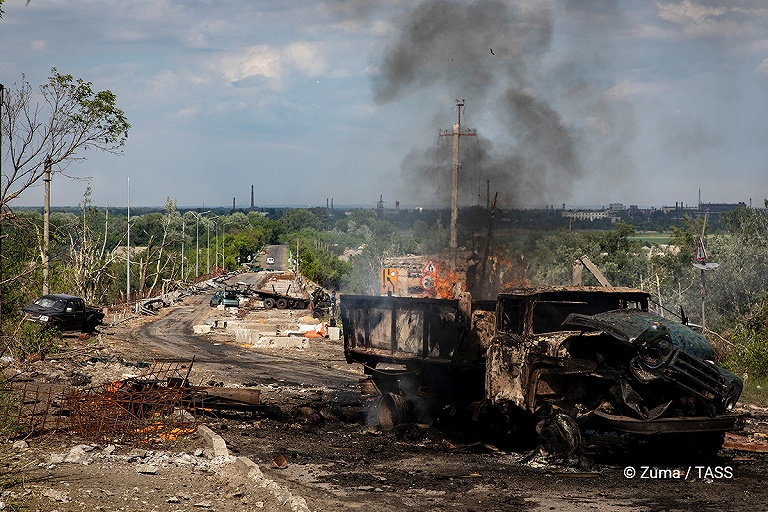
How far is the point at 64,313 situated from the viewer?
31.1 metres

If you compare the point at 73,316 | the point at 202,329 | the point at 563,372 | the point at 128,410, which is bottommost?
the point at 202,329

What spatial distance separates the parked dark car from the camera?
29234mm

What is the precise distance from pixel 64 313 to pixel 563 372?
24733 mm

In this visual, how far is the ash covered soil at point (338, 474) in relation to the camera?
9.30 meters

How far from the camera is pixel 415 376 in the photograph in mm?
14609

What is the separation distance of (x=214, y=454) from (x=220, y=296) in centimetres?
4788

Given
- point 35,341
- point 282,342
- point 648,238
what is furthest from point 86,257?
point 648,238

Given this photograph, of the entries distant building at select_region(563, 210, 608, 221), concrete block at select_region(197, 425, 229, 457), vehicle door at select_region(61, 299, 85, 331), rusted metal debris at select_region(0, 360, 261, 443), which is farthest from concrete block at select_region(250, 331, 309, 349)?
concrete block at select_region(197, 425, 229, 457)

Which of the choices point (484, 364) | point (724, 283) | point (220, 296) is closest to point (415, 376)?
point (484, 364)

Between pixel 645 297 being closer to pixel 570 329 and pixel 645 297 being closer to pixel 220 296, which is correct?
pixel 570 329

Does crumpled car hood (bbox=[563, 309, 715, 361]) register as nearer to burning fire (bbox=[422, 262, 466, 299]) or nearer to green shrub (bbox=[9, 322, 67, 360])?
burning fire (bbox=[422, 262, 466, 299])

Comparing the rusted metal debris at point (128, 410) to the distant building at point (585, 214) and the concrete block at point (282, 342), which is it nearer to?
the distant building at point (585, 214)

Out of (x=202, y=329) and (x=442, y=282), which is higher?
(x=442, y=282)

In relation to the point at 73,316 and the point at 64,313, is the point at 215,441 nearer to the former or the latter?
the point at 64,313
